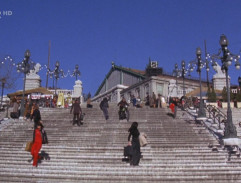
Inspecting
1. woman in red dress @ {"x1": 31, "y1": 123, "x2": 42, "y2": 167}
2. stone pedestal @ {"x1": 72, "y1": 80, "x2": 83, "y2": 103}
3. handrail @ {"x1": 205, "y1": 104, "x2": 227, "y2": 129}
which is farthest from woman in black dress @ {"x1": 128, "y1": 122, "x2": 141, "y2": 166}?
stone pedestal @ {"x1": 72, "y1": 80, "x2": 83, "y2": 103}

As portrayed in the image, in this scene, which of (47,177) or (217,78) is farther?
(217,78)

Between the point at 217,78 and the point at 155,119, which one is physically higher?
the point at 217,78

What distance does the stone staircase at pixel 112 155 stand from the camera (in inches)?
349

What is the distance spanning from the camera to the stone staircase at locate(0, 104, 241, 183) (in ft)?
29.1

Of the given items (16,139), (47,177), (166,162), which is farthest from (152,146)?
(16,139)

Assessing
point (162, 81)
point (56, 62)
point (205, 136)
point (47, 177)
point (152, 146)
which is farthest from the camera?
point (162, 81)

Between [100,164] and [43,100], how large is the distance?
19177mm

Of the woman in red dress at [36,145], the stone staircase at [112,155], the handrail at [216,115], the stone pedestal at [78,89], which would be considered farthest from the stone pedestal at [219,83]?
the woman in red dress at [36,145]

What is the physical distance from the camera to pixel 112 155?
10.5m

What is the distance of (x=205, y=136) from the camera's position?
12.7 metres

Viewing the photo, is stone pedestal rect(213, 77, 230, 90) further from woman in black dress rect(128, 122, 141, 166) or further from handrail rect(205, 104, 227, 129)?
woman in black dress rect(128, 122, 141, 166)

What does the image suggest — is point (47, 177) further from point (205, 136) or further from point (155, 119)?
point (155, 119)

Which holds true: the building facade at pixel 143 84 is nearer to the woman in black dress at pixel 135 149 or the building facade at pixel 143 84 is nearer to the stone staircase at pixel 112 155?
the stone staircase at pixel 112 155

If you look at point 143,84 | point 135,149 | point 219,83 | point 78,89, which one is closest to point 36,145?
point 135,149
